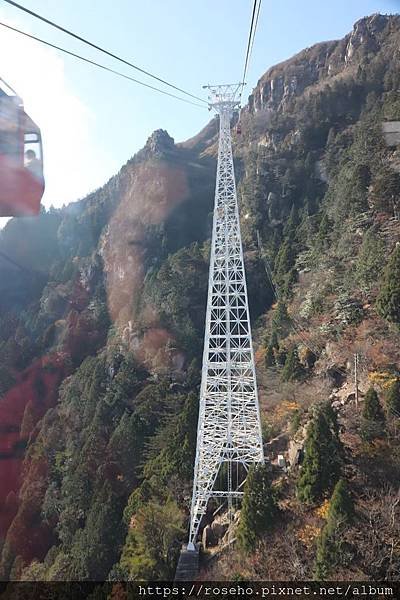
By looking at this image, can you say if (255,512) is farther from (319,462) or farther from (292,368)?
(292,368)

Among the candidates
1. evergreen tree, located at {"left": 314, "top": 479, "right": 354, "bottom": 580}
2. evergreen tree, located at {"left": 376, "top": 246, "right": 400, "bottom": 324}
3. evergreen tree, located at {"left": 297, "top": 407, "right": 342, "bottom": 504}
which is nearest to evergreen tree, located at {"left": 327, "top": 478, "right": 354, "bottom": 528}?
evergreen tree, located at {"left": 314, "top": 479, "right": 354, "bottom": 580}

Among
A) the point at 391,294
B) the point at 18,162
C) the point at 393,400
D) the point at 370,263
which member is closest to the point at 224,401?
the point at 393,400

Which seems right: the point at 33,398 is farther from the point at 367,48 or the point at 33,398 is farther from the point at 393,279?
the point at 367,48

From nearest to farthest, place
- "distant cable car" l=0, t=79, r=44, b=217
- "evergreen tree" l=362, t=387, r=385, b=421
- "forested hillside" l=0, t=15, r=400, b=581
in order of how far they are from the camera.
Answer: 1. "distant cable car" l=0, t=79, r=44, b=217
2. "forested hillside" l=0, t=15, r=400, b=581
3. "evergreen tree" l=362, t=387, r=385, b=421

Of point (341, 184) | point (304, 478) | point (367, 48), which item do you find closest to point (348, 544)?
point (304, 478)

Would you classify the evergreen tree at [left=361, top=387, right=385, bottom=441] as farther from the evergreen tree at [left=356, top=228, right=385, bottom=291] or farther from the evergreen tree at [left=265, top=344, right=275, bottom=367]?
the evergreen tree at [left=265, top=344, right=275, bottom=367]

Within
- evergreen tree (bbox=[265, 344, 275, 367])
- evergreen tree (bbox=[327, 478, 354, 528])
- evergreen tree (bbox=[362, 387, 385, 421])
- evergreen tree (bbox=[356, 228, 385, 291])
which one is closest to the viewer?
evergreen tree (bbox=[327, 478, 354, 528])

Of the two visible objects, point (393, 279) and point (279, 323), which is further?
point (279, 323)
